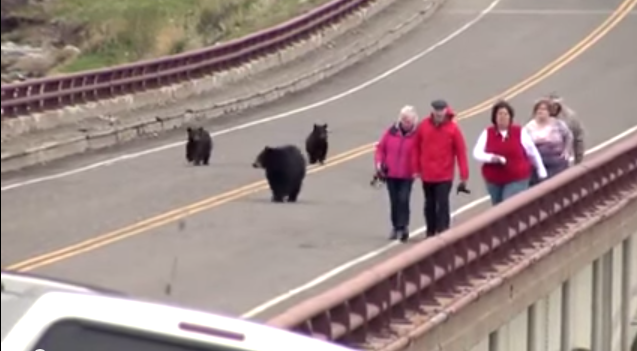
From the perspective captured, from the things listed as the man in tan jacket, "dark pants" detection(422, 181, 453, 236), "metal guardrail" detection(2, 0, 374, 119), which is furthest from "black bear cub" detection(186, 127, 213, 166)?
the man in tan jacket

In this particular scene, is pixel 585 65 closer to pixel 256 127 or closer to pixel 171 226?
pixel 256 127

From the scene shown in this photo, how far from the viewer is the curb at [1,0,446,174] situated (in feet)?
66.4

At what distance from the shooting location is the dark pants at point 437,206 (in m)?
14.6

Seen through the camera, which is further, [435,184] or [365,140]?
[365,140]

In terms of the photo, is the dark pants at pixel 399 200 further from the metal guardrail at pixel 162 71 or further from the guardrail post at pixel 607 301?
the metal guardrail at pixel 162 71

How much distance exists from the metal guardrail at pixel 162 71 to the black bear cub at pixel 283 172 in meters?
1.98

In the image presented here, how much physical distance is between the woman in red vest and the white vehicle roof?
977 cm

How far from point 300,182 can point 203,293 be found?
5762mm

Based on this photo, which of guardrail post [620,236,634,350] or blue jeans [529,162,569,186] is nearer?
blue jeans [529,162,569,186]

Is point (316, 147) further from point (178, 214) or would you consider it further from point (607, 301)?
point (607, 301)

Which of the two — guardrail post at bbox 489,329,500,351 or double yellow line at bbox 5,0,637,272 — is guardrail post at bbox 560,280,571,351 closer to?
guardrail post at bbox 489,329,500,351

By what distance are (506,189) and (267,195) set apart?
6.26 meters

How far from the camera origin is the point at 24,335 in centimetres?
327

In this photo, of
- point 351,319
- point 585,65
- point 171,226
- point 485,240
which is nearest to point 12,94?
point 171,226
